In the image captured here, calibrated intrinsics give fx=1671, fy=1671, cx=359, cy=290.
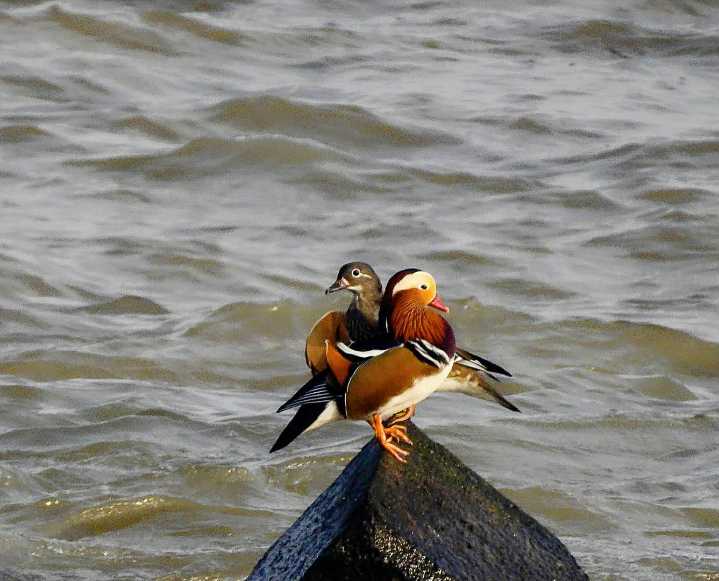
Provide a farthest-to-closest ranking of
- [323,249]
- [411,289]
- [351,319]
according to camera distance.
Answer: [323,249], [351,319], [411,289]

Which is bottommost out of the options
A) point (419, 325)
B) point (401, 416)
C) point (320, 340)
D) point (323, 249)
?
point (323, 249)

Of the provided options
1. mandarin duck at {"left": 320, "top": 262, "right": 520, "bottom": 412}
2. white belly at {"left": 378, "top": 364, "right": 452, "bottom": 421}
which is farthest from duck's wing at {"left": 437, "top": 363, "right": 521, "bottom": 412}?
white belly at {"left": 378, "top": 364, "right": 452, "bottom": 421}

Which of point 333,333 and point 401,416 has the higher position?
point 333,333

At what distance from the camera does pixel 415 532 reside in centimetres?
454

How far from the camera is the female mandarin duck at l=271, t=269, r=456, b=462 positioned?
4.62 meters

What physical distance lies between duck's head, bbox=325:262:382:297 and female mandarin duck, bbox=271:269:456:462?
0.30 meters

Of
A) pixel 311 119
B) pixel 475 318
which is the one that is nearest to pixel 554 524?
pixel 475 318

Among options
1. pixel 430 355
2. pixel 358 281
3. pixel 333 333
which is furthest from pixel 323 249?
pixel 430 355

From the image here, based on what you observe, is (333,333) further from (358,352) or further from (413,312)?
(413,312)

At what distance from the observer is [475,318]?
1048cm

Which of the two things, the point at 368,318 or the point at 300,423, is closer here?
the point at 300,423

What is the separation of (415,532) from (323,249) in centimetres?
693

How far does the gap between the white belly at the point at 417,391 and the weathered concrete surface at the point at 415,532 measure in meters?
0.14

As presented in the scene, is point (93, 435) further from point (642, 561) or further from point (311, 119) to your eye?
point (311, 119)
